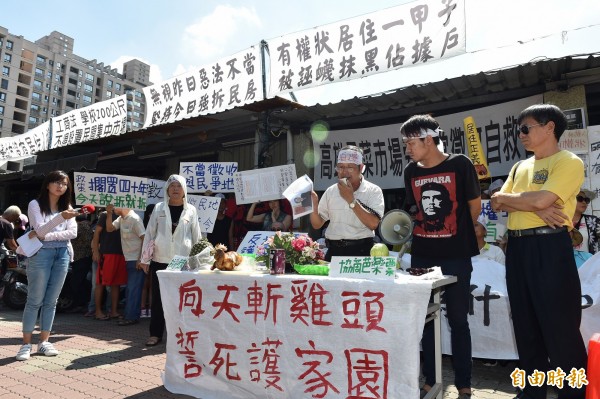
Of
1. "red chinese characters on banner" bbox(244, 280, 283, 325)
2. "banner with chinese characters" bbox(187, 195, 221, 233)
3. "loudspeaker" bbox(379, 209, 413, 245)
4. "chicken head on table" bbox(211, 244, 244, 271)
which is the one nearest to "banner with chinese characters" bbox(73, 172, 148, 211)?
"banner with chinese characters" bbox(187, 195, 221, 233)

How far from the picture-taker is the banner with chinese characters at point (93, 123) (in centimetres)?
1127

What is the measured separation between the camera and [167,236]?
A: 15.8ft

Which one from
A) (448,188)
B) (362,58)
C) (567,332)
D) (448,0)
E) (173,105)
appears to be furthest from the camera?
(173,105)

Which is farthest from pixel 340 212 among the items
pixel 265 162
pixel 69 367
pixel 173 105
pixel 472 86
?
pixel 173 105

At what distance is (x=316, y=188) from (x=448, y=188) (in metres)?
5.08

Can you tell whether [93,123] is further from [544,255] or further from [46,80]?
[46,80]

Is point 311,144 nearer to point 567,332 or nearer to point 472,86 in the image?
point 472,86

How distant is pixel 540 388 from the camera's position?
8.77 ft

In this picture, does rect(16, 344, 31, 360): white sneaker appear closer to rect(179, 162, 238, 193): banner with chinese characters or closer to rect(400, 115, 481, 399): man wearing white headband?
rect(179, 162, 238, 193): banner with chinese characters

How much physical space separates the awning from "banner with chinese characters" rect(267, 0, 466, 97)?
18.4ft

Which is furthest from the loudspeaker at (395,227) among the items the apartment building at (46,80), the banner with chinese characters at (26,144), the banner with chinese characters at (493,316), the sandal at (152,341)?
the apartment building at (46,80)

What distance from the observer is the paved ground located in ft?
11.1

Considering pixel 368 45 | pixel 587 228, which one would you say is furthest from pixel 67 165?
pixel 587 228

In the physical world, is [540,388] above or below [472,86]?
below
